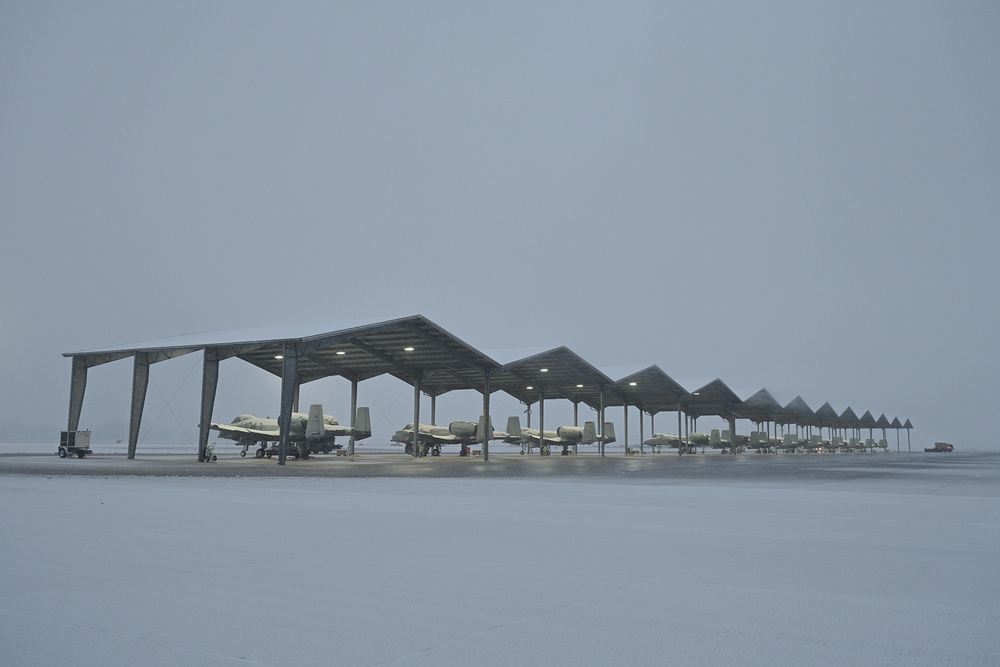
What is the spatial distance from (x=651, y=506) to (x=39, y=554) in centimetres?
942

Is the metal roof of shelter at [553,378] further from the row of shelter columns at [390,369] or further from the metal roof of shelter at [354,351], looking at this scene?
the metal roof of shelter at [354,351]

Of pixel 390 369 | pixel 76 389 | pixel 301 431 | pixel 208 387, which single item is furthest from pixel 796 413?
pixel 76 389

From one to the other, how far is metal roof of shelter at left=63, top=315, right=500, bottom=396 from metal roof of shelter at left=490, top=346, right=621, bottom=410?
3.09 m

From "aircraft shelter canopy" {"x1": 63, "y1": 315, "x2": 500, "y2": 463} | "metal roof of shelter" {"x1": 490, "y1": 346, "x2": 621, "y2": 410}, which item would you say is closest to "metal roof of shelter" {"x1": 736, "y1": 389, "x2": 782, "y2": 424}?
"metal roof of shelter" {"x1": 490, "y1": 346, "x2": 621, "y2": 410}

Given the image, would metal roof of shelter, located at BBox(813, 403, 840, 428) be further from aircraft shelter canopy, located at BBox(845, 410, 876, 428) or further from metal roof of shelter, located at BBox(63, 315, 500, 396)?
metal roof of shelter, located at BBox(63, 315, 500, 396)

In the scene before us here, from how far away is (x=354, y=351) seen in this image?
44.3m

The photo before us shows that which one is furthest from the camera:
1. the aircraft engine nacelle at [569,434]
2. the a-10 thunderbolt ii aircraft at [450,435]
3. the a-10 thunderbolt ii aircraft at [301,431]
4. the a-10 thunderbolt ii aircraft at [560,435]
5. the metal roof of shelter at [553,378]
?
the aircraft engine nacelle at [569,434]

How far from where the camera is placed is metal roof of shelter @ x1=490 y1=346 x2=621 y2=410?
50.8 meters

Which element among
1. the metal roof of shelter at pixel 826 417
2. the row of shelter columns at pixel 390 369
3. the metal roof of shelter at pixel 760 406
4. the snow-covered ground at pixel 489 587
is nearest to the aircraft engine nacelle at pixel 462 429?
the row of shelter columns at pixel 390 369

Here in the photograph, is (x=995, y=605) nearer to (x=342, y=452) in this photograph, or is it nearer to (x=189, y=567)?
(x=189, y=567)

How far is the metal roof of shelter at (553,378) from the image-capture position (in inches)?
2002

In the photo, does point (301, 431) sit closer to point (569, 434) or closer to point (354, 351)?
point (354, 351)

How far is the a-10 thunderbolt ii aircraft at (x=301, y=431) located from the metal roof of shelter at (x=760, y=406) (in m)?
43.7

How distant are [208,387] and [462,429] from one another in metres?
24.8
